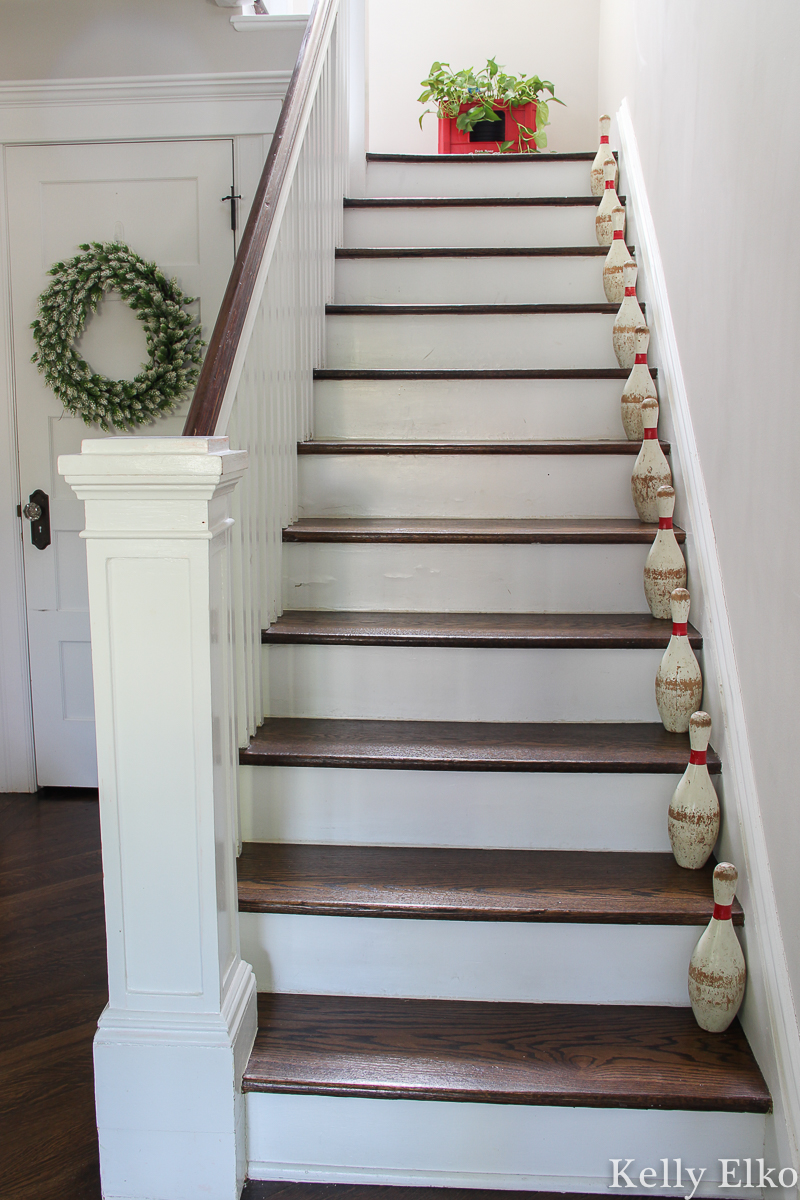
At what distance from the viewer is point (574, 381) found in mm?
2428

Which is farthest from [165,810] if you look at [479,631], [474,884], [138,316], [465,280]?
[138,316]

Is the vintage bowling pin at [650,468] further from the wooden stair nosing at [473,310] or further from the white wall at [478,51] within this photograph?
the white wall at [478,51]

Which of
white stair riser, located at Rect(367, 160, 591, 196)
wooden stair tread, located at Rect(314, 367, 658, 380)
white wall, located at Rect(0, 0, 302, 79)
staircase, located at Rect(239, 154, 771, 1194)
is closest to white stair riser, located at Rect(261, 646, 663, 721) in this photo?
staircase, located at Rect(239, 154, 771, 1194)

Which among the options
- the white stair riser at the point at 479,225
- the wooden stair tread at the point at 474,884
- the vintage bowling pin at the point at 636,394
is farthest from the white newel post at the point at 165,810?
the white stair riser at the point at 479,225

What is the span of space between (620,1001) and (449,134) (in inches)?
131

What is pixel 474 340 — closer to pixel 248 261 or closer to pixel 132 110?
pixel 248 261

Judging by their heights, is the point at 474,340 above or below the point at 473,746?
above

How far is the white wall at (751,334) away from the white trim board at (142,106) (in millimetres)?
1330

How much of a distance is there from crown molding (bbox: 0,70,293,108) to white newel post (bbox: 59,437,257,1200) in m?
2.15

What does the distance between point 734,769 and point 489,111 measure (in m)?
2.95

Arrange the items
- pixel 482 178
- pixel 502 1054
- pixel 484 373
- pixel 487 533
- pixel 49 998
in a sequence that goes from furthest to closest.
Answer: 1. pixel 482 178
2. pixel 484 373
3. pixel 487 533
4. pixel 49 998
5. pixel 502 1054

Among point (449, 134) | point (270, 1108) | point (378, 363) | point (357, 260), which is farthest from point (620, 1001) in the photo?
point (449, 134)

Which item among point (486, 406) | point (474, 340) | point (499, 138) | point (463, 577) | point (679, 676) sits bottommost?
point (679, 676)

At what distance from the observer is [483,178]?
3113mm
